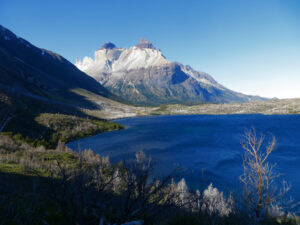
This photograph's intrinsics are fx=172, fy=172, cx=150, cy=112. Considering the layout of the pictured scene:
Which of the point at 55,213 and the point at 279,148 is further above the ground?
the point at 55,213

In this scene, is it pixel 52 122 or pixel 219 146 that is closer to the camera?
pixel 219 146

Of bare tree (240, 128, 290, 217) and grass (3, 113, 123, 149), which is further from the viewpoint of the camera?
grass (3, 113, 123, 149)

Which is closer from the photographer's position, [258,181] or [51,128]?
[258,181]

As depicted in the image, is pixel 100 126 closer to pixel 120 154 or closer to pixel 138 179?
pixel 120 154

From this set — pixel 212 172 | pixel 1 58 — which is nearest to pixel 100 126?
pixel 212 172

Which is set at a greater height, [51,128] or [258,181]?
[258,181]

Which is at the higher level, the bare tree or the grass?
the bare tree

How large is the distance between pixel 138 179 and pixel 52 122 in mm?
87744

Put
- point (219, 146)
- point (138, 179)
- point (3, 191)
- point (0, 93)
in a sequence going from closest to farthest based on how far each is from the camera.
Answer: point (138, 179) → point (3, 191) → point (219, 146) → point (0, 93)

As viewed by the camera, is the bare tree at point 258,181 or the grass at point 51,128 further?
the grass at point 51,128

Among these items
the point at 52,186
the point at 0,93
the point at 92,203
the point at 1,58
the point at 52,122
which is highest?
the point at 1,58

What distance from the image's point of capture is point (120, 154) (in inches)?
2280

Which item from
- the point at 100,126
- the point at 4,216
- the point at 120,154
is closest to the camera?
the point at 4,216

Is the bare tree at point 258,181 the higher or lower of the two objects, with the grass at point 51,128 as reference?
higher
